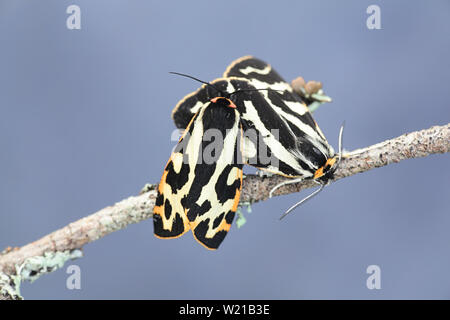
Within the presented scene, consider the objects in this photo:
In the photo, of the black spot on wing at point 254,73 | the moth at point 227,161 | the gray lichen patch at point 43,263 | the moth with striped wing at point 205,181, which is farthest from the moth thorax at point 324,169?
the gray lichen patch at point 43,263

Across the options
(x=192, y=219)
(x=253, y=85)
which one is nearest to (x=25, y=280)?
(x=192, y=219)

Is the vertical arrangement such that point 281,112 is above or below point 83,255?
above

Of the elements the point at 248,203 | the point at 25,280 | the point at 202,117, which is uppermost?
the point at 202,117

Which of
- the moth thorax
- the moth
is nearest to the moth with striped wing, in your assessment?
the moth

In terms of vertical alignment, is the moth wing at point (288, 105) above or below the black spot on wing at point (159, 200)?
above

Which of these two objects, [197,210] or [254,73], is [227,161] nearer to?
[197,210]

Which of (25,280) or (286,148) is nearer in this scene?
(286,148)

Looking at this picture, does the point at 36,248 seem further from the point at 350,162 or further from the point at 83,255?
the point at 350,162

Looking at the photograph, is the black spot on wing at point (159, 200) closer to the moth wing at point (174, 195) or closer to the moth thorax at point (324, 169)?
the moth wing at point (174, 195)
